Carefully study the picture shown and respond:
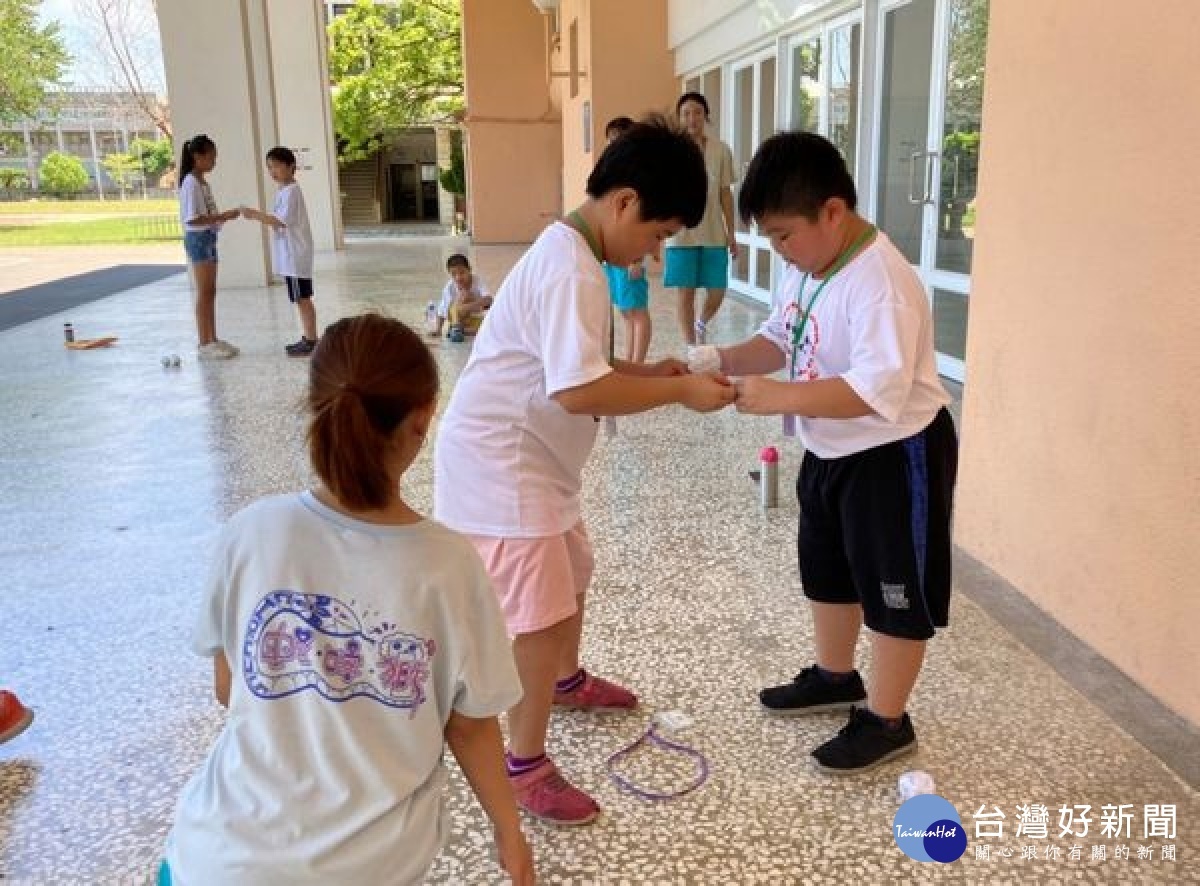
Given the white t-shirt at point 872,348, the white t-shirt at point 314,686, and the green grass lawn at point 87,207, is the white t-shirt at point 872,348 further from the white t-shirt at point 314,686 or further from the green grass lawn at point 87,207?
the green grass lawn at point 87,207

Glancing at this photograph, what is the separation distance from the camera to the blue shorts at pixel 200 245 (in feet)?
21.6

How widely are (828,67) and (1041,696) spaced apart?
19.8ft

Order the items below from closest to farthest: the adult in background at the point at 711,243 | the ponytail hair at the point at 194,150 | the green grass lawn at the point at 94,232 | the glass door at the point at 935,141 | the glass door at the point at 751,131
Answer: the glass door at the point at 935,141 → the adult in background at the point at 711,243 → the ponytail hair at the point at 194,150 → the glass door at the point at 751,131 → the green grass lawn at the point at 94,232

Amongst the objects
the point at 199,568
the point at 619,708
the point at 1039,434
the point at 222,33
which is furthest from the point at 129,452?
the point at 222,33

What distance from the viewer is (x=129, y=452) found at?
14.8ft

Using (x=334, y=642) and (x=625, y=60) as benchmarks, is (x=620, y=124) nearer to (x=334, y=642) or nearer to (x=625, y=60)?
(x=334, y=642)

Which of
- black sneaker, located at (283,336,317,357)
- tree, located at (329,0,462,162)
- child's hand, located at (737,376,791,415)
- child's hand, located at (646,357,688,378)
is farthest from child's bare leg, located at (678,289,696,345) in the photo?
tree, located at (329,0,462,162)

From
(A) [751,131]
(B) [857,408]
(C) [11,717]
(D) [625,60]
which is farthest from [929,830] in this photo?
(D) [625,60]

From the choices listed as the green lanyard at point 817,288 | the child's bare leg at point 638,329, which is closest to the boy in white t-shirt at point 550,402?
the green lanyard at point 817,288

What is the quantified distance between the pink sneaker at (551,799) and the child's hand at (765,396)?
78 cm

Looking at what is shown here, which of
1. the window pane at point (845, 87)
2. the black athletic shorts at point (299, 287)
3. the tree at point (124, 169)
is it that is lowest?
the black athletic shorts at point (299, 287)

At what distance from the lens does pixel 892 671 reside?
6.33ft

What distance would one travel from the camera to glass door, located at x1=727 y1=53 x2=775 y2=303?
8.88 m

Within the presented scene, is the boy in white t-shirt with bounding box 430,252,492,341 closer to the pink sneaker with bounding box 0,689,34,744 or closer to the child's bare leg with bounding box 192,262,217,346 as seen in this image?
the child's bare leg with bounding box 192,262,217,346
